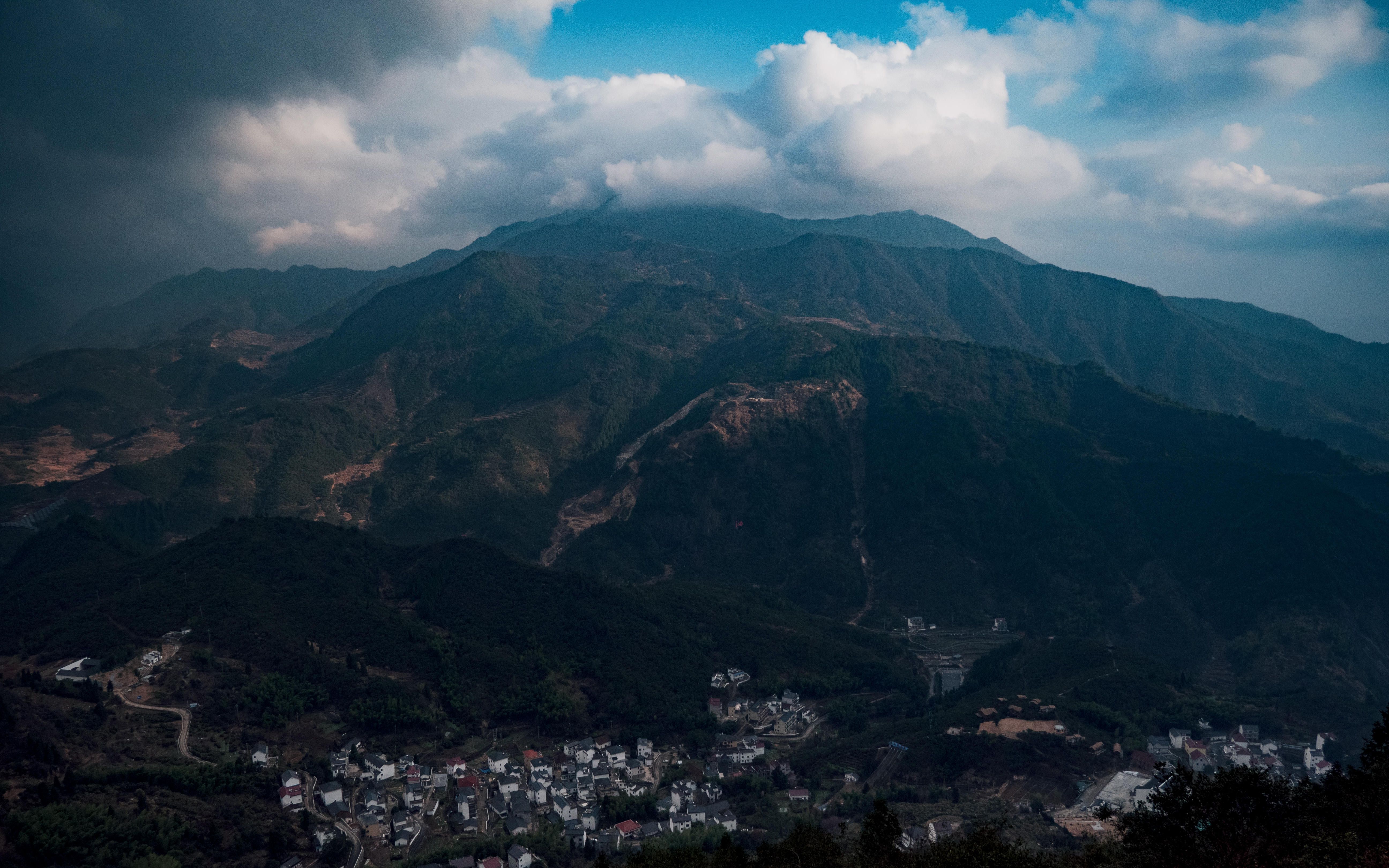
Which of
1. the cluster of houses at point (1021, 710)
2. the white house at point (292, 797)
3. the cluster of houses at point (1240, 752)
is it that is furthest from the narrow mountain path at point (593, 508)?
the cluster of houses at point (1240, 752)

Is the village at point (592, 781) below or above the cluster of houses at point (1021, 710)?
below

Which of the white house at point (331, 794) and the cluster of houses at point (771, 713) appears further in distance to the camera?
the cluster of houses at point (771, 713)

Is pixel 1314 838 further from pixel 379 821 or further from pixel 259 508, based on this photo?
pixel 259 508

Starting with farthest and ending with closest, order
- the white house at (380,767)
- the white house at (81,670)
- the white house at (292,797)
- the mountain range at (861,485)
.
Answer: the mountain range at (861,485) → the white house at (81,670) → the white house at (380,767) → the white house at (292,797)

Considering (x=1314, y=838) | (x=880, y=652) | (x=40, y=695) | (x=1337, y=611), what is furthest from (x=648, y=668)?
(x=1337, y=611)

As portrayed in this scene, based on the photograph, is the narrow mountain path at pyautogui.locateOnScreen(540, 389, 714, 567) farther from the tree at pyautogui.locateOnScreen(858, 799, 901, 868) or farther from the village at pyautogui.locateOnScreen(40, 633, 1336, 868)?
the tree at pyautogui.locateOnScreen(858, 799, 901, 868)

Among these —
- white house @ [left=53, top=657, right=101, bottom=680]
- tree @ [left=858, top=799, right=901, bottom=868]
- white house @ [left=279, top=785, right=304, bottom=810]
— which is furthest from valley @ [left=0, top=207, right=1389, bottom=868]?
tree @ [left=858, top=799, right=901, bottom=868]

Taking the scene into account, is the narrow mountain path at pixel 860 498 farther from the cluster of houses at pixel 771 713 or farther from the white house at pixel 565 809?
the white house at pixel 565 809

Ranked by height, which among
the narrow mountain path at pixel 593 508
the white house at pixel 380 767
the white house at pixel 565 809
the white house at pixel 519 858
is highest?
the narrow mountain path at pixel 593 508
